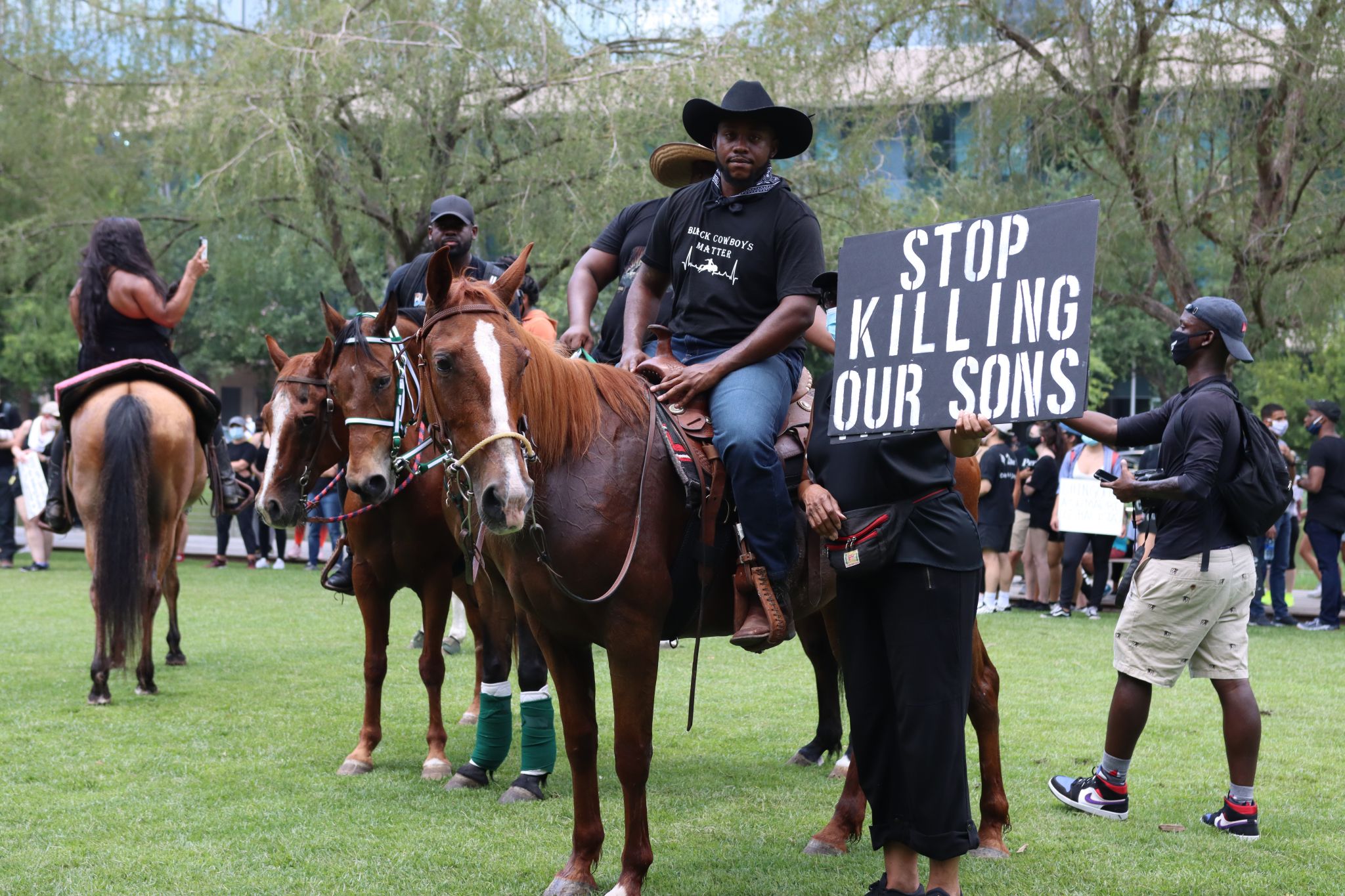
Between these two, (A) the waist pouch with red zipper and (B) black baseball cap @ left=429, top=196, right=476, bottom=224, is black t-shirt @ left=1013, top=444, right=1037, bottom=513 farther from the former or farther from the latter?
(A) the waist pouch with red zipper

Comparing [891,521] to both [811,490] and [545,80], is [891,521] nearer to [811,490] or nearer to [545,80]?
[811,490]

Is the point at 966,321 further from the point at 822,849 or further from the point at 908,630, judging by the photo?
the point at 822,849

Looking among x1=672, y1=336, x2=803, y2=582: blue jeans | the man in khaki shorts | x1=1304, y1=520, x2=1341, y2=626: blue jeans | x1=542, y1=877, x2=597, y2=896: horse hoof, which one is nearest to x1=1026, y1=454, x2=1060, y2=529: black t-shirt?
x1=1304, y1=520, x2=1341, y2=626: blue jeans

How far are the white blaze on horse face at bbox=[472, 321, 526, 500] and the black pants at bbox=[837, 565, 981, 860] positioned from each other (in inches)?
48.7

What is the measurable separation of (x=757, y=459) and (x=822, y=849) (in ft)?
6.18

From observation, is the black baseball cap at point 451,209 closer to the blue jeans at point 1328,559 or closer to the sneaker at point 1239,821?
the sneaker at point 1239,821

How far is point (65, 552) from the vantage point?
2148 centimetres

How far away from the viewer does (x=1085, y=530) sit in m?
14.4

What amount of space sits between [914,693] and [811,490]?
77 cm

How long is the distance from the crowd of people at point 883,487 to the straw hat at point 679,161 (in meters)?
0.01

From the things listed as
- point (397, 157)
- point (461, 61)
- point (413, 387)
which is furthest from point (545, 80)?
point (413, 387)

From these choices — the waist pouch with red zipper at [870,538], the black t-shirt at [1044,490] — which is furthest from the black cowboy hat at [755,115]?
the black t-shirt at [1044,490]

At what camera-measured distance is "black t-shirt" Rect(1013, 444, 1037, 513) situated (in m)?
15.8

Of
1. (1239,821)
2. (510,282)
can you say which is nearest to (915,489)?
(510,282)
